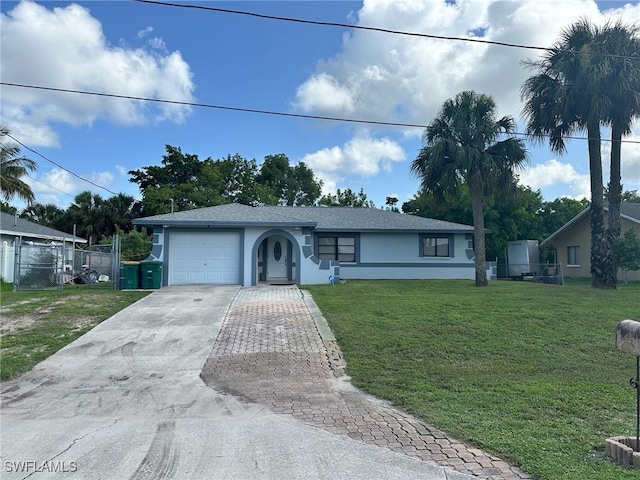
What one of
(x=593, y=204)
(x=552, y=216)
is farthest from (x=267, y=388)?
(x=552, y=216)

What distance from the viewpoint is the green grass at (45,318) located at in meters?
8.20

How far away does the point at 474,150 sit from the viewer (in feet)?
57.5

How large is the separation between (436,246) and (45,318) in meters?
17.3

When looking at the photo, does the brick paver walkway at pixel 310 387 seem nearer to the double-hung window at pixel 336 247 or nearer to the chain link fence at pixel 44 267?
the chain link fence at pixel 44 267

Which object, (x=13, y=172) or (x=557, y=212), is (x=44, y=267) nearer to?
(x=13, y=172)

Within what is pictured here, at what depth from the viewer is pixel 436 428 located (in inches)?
193

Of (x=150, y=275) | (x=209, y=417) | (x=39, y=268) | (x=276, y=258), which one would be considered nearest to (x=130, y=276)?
(x=150, y=275)

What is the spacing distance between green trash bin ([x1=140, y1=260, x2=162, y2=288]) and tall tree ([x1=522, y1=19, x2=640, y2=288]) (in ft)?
50.8

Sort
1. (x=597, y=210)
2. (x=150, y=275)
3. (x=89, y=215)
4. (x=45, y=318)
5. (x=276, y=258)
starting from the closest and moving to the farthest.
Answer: (x=45, y=318)
(x=150, y=275)
(x=597, y=210)
(x=276, y=258)
(x=89, y=215)

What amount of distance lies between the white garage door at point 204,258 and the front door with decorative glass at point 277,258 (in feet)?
7.34

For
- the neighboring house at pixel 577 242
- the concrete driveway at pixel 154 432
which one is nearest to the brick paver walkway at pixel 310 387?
the concrete driveway at pixel 154 432

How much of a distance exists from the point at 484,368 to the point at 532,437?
2.59 meters

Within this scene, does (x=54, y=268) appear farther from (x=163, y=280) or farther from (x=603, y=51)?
(x=603, y=51)

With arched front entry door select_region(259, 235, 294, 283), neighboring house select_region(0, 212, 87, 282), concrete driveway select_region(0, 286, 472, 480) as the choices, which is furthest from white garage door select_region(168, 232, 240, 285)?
concrete driveway select_region(0, 286, 472, 480)
